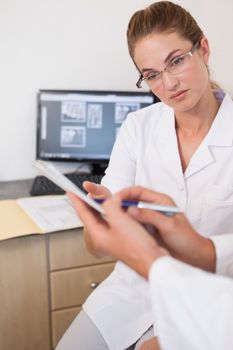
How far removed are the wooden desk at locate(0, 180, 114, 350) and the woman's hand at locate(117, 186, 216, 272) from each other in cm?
73

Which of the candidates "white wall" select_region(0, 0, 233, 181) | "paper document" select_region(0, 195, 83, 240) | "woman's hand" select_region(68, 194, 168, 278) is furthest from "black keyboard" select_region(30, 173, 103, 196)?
"woman's hand" select_region(68, 194, 168, 278)

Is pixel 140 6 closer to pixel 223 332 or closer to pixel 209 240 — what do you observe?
pixel 209 240

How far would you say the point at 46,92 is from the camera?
1793 mm

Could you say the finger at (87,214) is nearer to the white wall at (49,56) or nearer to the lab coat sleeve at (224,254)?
the lab coat sleeve at (224,254)

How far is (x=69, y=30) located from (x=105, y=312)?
49.9 inches

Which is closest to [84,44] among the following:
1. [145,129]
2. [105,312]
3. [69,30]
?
[69,30]

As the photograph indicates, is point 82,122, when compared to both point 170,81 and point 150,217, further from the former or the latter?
point 150,217

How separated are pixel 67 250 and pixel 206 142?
0.67 m

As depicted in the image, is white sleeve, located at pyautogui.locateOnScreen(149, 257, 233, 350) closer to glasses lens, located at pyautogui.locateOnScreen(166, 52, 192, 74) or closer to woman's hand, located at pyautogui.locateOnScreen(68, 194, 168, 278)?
woman's hand, located at pyautogui.locateOnScreen(68, 194, 168, 278)

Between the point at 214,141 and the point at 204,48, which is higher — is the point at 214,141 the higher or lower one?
the lower one

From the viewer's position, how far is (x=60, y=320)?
1529 mm

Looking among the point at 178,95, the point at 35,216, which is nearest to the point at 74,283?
the point at 35,216

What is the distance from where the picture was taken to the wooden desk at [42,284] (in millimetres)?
1396

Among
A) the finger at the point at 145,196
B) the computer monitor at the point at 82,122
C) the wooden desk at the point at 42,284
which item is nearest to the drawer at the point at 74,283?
the wooden desk at the point at 42,284
